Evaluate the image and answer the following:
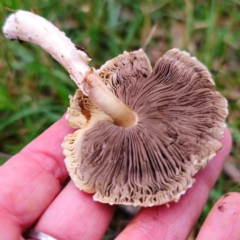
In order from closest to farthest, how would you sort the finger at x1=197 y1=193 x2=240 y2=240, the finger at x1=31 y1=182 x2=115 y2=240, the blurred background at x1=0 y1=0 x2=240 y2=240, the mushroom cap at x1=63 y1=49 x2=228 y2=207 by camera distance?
the mushroom cap at x1=63 y1=49 x2=228 y2=207 < the finger at x1=197 y1=193 x2=240 y2=240 < the finger at x1=31 y1=182 x2=115 y2=240 < the blurred background at x1=0 y1=0 x2=240 y2=240

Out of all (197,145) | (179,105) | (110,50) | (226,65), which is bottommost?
(226,65)

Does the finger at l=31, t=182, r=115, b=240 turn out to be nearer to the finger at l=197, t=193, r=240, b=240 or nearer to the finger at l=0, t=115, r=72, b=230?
the finger at l=0, t=115, r=72, b=230

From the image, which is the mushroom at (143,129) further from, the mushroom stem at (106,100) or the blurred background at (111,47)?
the blurred background at (111,47)

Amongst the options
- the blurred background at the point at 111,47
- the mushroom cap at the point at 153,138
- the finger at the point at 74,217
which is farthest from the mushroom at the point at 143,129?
the blurred background at the point at 111,47

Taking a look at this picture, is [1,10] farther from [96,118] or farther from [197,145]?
[197,145]

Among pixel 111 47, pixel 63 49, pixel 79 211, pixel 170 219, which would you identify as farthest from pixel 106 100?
pixel 111 47

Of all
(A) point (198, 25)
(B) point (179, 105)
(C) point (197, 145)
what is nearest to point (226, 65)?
(A) point (198, 25)

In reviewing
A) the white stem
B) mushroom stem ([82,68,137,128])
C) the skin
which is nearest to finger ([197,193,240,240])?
the skin

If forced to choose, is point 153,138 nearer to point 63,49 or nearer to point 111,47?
point 63,49
